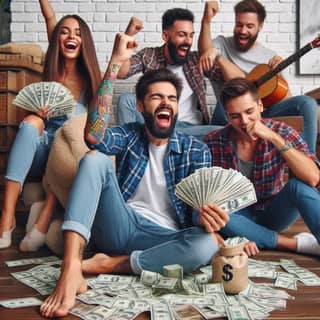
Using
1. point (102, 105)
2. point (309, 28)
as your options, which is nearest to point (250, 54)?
point (309, 28)

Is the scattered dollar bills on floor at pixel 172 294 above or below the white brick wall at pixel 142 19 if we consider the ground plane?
below

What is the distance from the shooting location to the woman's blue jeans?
2.48 meters

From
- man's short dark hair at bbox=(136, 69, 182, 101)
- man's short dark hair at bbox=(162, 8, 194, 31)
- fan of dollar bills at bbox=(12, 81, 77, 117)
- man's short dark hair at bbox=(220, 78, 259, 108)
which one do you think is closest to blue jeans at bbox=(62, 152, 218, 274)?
man's short dark hair at bbox=(136, 69, 182, 101)

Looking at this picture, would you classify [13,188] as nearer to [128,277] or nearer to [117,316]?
[128,277]

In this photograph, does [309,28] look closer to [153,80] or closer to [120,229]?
[153,80]

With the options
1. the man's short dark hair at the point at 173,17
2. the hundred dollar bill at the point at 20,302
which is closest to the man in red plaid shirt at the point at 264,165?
the hundred dollar bill at the point at 20,302

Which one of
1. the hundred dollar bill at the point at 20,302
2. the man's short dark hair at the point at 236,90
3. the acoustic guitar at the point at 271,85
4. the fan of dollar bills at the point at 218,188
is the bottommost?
the hundred dollar bill at the point at 20,302

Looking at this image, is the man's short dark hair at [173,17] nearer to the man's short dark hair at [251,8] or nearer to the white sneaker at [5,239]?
the man's short dark hair at [251,8]

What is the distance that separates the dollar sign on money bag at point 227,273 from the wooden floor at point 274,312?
21 centimetres

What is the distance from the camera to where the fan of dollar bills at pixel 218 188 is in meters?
1.79

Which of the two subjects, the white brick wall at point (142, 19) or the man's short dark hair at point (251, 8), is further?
the white brick wall at point (142, 19)

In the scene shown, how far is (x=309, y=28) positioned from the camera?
4137 mm

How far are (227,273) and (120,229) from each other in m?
0.49

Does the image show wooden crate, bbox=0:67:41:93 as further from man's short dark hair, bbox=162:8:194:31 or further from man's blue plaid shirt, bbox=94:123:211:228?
man's blue plaid shirt, bbox=94:123:211:228
